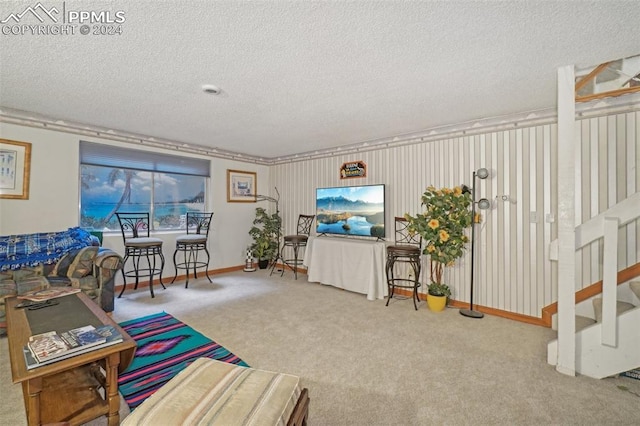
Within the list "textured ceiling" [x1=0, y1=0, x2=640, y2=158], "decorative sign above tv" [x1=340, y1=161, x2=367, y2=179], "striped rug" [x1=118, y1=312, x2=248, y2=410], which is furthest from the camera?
"decorative sign above tv" [x1=340, y1=161, x2=367, y2=179]

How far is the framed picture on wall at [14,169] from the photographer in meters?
3.23

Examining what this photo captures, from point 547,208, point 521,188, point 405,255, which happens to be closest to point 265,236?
point 405,255

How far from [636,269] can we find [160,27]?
14.6 feet

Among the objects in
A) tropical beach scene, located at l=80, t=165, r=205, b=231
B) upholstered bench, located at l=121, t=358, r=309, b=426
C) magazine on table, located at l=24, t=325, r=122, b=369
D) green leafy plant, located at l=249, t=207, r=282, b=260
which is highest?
tropical beach scene, located at l=80, t=165, r=205, b=231

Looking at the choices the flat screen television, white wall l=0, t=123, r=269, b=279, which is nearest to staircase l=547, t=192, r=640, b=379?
the flat screen television

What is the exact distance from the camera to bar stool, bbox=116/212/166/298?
3.96 metres

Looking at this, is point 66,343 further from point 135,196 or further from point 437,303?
point 135,196

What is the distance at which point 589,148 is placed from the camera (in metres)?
2.89

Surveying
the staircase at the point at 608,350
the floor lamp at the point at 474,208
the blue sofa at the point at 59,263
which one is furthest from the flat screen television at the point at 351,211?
the blue sofa at the point at 59,263

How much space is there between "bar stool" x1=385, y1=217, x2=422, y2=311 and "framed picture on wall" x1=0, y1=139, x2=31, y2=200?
182 inches

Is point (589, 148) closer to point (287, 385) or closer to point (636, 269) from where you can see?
point (636, 269)

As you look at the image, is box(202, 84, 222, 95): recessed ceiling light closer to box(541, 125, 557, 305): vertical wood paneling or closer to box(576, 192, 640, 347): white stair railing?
box(576, 192, 640, 347): white stair railing

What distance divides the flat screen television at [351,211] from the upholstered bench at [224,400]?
10.8 ft

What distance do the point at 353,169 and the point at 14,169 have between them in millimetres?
4515
